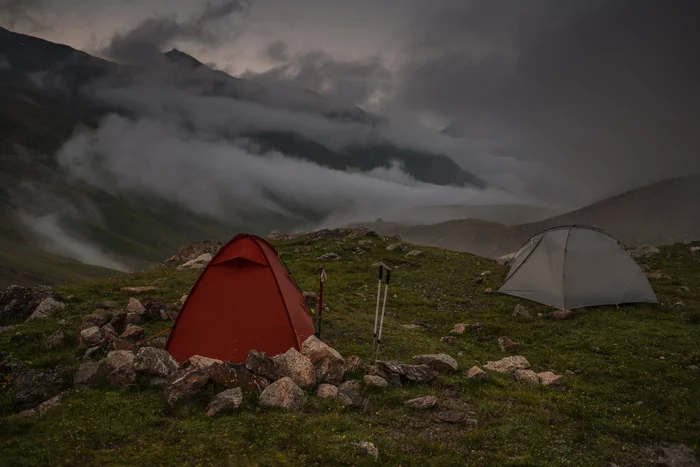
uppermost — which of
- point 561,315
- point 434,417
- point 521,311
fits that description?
point 521,311

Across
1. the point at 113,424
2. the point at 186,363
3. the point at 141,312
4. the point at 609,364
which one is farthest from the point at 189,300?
the point at 609,364

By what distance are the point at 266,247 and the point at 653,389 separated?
13.6m

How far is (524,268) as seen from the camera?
2489 centimetres

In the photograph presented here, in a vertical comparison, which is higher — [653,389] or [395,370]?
A: [395,370]

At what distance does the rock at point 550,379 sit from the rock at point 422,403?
4.61 m

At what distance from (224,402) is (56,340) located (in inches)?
304

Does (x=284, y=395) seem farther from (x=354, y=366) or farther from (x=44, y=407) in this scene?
(x=44, y=407)

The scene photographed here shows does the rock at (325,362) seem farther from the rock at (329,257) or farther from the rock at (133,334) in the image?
the rock at (329,257)

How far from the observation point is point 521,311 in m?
21.9

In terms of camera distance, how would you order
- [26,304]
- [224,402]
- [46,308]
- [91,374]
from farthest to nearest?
[26,304]
[46,308]
[91,374]
[224,402]

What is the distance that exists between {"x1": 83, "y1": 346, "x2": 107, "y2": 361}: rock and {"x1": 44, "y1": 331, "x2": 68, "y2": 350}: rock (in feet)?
4.86

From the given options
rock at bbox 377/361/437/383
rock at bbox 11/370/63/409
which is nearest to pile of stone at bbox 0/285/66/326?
rock at bbox 11/370/63/409

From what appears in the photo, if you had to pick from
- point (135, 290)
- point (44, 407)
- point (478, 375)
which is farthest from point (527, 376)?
point (135, 290)

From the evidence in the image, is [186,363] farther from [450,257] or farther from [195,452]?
[450,257]
